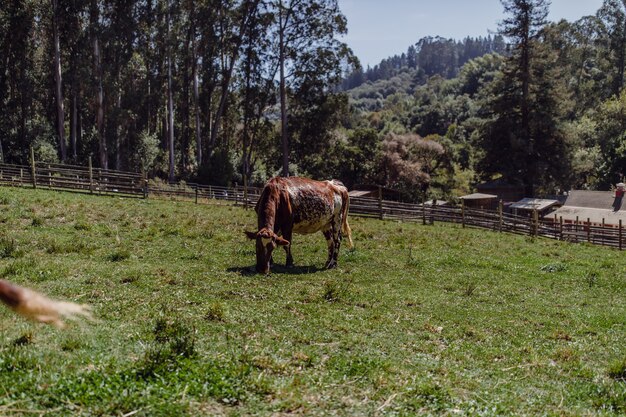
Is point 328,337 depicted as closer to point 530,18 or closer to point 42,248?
point 42,248

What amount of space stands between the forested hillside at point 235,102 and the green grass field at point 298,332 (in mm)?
28249

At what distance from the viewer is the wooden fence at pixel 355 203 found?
29859mm

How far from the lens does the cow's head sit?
13188mm

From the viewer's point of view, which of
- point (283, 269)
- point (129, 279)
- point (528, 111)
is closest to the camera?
point (129, 279)

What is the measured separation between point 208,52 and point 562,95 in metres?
35.2

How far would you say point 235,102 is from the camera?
56.7 meters

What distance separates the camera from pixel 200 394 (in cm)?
551

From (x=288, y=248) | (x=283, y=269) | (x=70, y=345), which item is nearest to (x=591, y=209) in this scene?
(x=288, y=248)

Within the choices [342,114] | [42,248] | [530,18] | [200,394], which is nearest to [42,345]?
[200,394]

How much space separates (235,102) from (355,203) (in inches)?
1055

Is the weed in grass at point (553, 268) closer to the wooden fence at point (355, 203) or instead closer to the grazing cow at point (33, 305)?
the wooden fence at point (355, 203)

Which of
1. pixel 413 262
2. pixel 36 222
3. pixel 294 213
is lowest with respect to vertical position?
pixel 413 262

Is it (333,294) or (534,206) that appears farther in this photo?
(534,206)

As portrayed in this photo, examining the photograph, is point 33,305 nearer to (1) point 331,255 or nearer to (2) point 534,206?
(1) point 331,255
